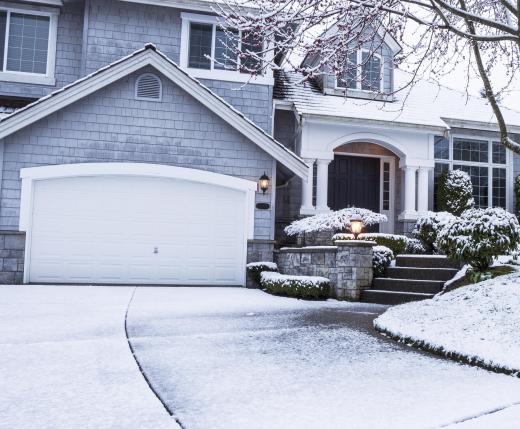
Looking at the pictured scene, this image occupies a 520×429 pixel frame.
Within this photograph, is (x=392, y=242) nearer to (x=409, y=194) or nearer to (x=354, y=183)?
(x=409, y=194)

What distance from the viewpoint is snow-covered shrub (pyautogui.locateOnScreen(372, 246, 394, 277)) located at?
388 inches

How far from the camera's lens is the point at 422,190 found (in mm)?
14680

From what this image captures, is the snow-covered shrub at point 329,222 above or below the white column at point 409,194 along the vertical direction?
below

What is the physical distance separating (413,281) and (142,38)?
32.2ft

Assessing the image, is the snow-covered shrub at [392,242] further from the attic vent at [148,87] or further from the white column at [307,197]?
the attic vent at [148,87]

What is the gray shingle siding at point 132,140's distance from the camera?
1109 cm

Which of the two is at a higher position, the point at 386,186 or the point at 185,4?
the point at 185,4

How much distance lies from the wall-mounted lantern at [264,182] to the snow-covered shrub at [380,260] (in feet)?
10.3

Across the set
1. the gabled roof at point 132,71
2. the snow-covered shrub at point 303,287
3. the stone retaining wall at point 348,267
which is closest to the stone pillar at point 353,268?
the stone retaining wall at point 348,267

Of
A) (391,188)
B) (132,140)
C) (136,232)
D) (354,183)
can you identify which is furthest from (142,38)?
(391,188)

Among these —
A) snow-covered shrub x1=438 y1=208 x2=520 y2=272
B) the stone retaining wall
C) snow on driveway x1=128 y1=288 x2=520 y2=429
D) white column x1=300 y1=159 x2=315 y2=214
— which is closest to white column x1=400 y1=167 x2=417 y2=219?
white column x1=300 y1=159 x2=315 y2=214

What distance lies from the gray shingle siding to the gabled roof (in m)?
0.37

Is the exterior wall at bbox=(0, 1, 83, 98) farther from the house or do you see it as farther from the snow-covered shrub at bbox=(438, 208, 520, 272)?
the snow-covered shrub at bbox=(438, 208, 520, 272)

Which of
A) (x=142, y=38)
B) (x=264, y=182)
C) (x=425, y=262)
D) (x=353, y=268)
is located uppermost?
(x=142, y=38)
